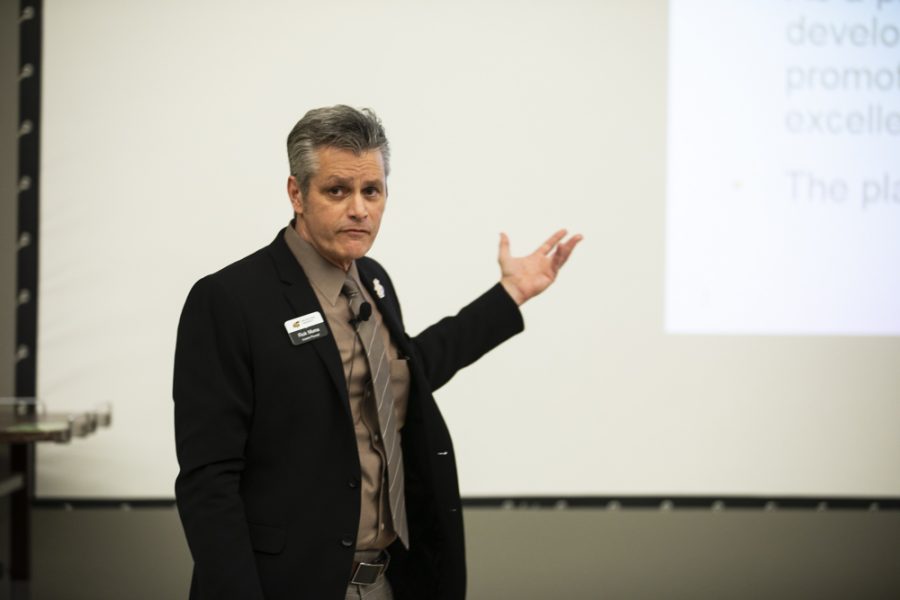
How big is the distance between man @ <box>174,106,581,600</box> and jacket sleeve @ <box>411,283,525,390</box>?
0.16 metres

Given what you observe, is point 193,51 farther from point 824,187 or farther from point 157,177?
point 824,187

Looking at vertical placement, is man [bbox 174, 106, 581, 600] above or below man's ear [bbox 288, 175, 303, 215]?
below

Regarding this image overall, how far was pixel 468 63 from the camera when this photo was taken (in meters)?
3.56

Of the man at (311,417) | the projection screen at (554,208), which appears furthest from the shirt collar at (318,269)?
the projection screen at (554,208)

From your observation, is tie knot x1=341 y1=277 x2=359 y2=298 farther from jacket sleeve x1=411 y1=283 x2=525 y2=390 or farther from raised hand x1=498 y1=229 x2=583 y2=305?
raised hand x1=498 y1=229 x2=583 y2=305

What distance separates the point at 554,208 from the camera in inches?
141

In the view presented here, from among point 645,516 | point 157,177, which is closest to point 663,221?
point 645,516

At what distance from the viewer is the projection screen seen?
350 centimetres

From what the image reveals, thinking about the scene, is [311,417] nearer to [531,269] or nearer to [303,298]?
[303,298]

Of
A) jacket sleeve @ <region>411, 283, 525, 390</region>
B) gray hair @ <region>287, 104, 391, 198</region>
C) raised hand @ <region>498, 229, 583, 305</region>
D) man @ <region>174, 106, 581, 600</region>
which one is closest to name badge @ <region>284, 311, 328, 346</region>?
man @ <region>174, 106, 581, 600</region>

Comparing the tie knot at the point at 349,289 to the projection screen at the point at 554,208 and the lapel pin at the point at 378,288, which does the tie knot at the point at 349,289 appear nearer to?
the lapel pin at the point at 378,288

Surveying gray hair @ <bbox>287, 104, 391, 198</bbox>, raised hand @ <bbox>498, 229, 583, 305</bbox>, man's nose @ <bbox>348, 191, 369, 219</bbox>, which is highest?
gray hair @ <bbox>287, 104, 391, 198</bbox>

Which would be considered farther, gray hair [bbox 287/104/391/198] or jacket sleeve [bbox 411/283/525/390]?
jacket sleeve [bbox 411/283/525/390]

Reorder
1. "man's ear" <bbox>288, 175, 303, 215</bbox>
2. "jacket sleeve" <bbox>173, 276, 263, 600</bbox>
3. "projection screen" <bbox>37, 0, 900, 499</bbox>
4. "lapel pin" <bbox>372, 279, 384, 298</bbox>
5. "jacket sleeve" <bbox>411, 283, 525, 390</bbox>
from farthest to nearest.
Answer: "projection screen" <bbox>37, 0, 900, 499</bbox>
"jacket sleeve" <bbox>411, 283, 525, 390</bbox>
"lapel pin" <bbox>372, 279, 384, 298</bbox>
"man's ear" <bbox>288, 175, 303, 215</bbox>
"jacket sleeve" <bbox>173, 276, 263, 600</bbox>
